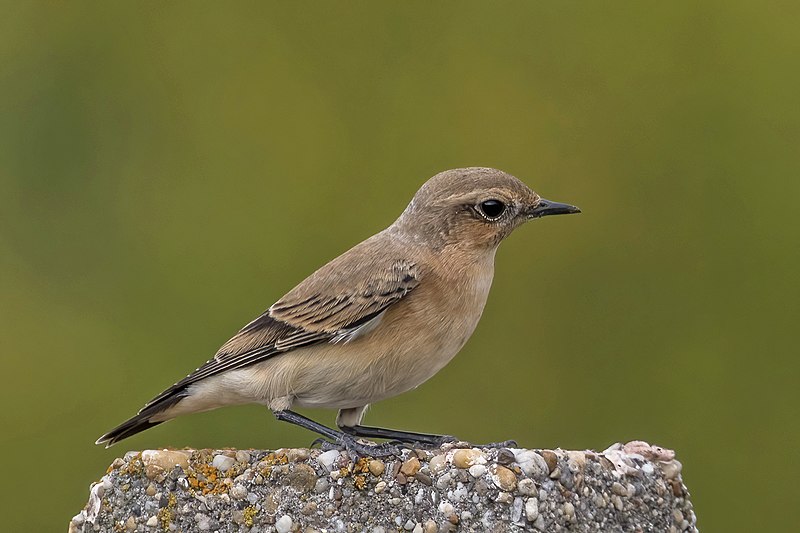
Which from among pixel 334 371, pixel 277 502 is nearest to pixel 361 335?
pixel 334 371

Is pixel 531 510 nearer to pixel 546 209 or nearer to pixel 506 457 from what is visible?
pixel 506 457

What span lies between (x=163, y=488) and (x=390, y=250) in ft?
6.78

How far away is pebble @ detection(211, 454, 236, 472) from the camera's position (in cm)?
360

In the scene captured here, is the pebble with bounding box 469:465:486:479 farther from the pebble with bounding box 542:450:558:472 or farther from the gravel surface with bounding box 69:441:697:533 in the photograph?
the pebble with bounding box 542:450:558:472

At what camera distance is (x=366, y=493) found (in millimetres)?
3520

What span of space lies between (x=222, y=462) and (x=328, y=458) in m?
0.38

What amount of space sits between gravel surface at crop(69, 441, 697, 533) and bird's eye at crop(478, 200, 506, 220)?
1.91 meters

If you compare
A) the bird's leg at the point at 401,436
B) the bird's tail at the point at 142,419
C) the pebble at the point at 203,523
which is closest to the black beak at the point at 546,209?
the bird's leg at the point at 401,436

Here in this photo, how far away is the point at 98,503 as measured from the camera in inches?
145

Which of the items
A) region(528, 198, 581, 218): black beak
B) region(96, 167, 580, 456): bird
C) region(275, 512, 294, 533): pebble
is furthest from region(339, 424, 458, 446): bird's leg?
region(528, 198, 581, 218): black beak

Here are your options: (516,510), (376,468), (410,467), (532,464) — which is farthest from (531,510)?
(376,468)

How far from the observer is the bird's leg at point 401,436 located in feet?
14.6

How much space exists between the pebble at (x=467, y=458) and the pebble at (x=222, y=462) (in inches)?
31.8

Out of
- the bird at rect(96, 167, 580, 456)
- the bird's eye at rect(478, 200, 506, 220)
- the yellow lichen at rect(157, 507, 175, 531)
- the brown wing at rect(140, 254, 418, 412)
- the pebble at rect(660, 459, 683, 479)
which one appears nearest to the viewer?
the yellow lichen at rect(157, 507, 175, 531)
